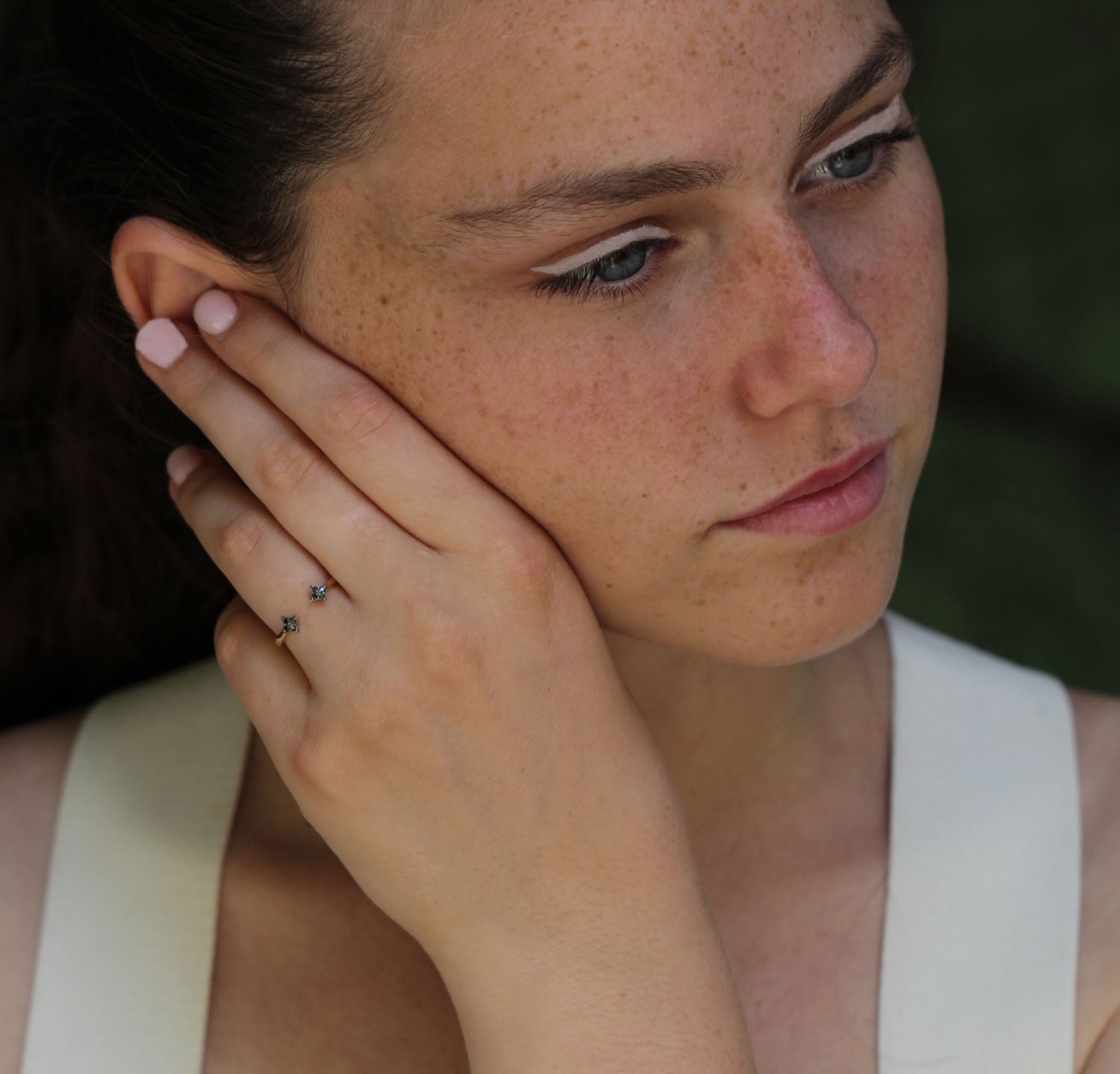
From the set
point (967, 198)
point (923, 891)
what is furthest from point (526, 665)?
point (967, 198)

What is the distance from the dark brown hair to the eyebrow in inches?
5.6

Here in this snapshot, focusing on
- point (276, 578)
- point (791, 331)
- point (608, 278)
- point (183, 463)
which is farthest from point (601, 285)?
point (183, 463)

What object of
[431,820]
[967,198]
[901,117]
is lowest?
[967,198]

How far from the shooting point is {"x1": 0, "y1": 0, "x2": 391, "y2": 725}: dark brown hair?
128 cm

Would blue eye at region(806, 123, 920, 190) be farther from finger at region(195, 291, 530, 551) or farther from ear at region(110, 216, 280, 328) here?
ear at region(110, 216, 280, 328)

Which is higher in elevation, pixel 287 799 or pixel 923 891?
pixel 287 799

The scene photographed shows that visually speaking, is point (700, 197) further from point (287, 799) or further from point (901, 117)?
point (287, 799)

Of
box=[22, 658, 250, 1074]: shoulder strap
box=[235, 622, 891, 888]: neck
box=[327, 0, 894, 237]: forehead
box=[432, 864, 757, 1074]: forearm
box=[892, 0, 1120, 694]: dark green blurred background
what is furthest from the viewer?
box=[892, 0, 1120, 694]: dark green blurred background

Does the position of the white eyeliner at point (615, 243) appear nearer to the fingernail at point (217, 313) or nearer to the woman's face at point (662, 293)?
the woman's face at point (662, 293)

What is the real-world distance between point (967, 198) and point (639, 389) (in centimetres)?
166

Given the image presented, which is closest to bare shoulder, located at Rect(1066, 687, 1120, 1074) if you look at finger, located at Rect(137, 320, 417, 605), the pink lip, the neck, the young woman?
the young woman

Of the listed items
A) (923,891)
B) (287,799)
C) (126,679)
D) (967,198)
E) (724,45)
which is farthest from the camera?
(967,198)

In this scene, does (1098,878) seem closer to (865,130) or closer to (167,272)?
(865,130)

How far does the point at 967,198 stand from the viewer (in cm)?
265
